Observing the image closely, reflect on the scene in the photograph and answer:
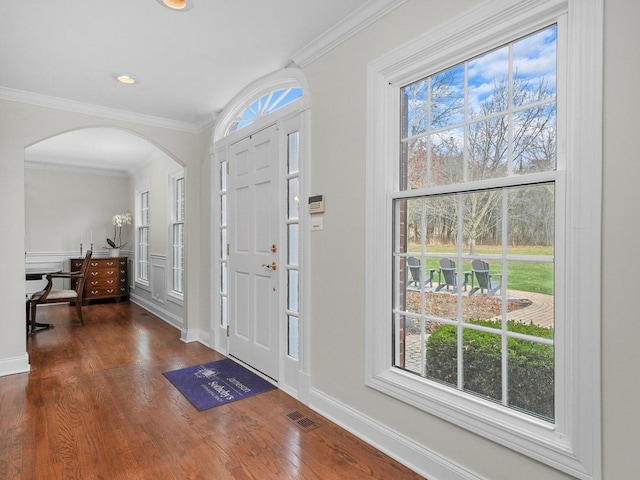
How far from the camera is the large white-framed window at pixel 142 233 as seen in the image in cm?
642

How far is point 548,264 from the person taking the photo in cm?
151

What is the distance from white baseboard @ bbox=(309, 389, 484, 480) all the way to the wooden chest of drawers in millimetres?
5467

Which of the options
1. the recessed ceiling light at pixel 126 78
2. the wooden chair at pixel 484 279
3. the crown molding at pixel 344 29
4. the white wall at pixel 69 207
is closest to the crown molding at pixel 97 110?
the recessed ceiling light at pixel 126 78

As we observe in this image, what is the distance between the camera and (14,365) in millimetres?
3244

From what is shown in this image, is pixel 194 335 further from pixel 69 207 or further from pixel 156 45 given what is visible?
pixel 69 207

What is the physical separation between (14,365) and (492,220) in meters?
4.02

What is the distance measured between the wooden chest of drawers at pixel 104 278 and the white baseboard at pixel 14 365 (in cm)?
333

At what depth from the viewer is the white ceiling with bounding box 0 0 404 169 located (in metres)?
2.14

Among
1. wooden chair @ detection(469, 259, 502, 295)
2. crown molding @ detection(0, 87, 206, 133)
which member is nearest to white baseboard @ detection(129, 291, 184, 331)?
crown molding @ detection(0, 87, 206, 133)

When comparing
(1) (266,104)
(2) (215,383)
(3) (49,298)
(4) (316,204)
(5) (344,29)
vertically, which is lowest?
(2) (215,383)

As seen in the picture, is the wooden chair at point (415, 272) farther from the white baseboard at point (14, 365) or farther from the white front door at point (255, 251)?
the white baseboard at point (14, 365)

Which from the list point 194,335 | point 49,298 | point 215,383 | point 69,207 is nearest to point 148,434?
point 215,383

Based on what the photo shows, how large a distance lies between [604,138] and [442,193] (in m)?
0.68

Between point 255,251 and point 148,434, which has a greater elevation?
point 255,251
